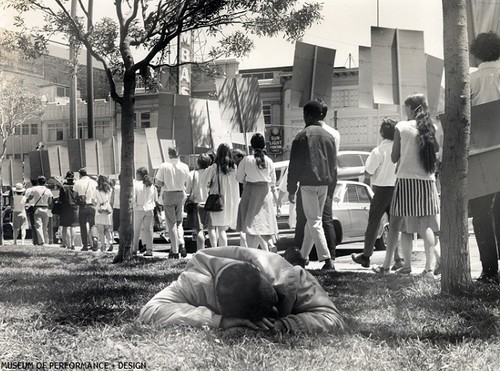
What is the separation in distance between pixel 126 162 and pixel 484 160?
5736 mm

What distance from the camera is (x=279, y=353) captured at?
351 centimetres

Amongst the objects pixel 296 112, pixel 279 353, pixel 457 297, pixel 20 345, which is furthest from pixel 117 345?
pixel 296 112

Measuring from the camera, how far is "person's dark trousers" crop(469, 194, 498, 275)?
6035 millimetres

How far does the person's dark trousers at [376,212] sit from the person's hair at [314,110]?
105 cm

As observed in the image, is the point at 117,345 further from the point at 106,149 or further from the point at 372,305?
the point at 106,149

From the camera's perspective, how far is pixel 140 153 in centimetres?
1897

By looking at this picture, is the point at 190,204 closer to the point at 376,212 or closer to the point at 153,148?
the point at 376,212

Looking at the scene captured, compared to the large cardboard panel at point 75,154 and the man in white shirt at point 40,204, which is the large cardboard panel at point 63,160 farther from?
the man in white shirt at point 40,204

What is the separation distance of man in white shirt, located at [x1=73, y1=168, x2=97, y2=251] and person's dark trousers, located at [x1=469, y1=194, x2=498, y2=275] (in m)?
9.50

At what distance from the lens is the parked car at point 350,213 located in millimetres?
12656

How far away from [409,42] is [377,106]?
2.82 ft

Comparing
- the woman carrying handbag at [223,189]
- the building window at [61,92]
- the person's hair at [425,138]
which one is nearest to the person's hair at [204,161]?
the woman carrying handbag at [223,189]

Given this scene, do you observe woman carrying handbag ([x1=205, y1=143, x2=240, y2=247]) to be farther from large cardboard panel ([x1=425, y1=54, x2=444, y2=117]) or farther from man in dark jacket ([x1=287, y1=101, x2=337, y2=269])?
large cardboard panel ([x1=425, y1=54, x2=444, y2=117])

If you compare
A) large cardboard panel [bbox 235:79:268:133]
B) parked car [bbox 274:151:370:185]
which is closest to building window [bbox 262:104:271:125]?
parked car [bbox 274:151:370:185]
